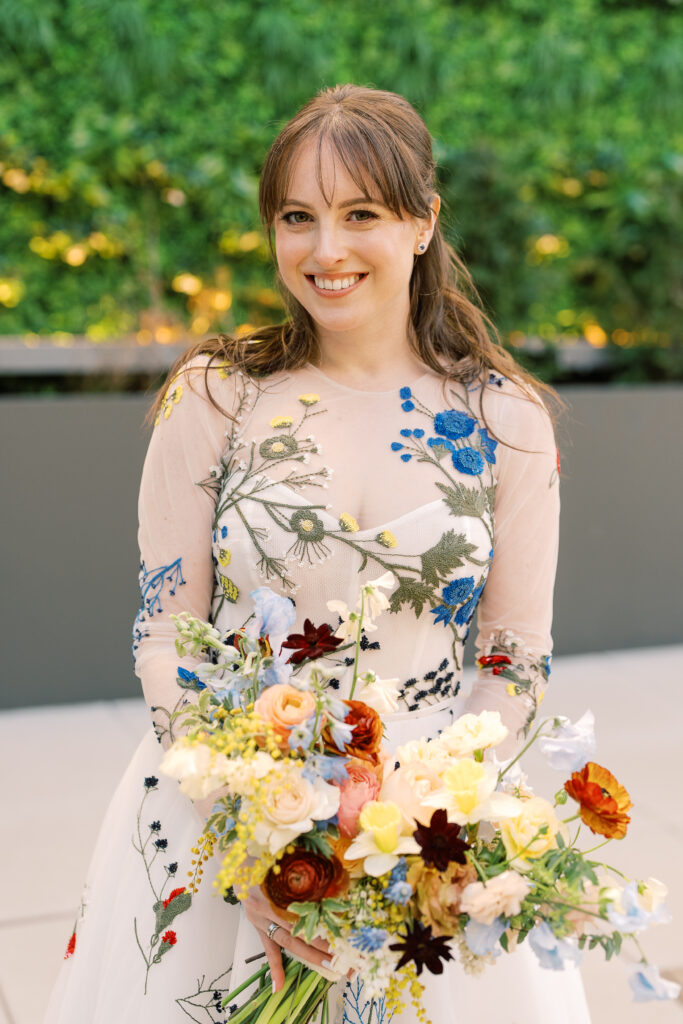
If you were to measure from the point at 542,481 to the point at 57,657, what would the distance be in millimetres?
2991

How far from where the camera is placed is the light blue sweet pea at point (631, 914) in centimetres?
106

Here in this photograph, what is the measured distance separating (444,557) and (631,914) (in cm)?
77

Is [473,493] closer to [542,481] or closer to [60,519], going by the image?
[542,481]

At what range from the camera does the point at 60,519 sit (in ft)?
14.3

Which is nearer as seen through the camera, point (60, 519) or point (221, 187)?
point (60, 519)

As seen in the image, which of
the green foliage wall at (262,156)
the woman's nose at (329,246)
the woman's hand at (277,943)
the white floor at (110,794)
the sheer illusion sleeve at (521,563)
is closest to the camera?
the woman's hand at (277,943)

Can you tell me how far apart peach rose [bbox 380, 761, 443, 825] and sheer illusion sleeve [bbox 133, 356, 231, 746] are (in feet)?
1.96

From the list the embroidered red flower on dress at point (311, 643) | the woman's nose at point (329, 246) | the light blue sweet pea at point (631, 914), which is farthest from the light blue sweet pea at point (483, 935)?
the woman's nose at point (329, 246)

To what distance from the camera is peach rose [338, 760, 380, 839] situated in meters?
1.16

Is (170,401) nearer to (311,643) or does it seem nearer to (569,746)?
(311,643)

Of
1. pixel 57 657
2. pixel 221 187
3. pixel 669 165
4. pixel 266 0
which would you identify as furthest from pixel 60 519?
pixel 669 165

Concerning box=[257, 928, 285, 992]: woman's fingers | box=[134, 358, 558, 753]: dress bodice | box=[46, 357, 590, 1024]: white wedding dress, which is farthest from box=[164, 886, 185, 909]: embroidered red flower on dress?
box=[257, 928, 285, 992]: woman's fingers

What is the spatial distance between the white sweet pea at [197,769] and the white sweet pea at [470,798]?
0.73 ft

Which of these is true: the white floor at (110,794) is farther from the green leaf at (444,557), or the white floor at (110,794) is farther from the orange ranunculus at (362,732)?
the orange ranunculus at (362,732)
